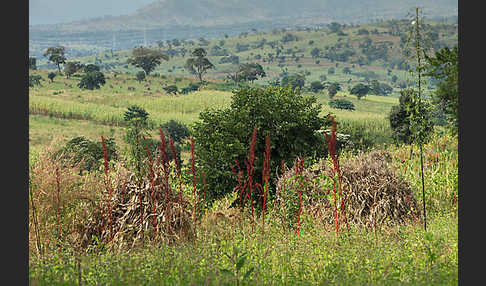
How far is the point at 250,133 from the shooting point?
483 inches

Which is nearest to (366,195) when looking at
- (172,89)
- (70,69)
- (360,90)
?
(172,89)

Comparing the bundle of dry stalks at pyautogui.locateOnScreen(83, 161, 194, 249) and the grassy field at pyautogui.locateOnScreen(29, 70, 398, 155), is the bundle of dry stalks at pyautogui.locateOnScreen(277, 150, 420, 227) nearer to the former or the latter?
the bundle of dry stalks at pyautogui.locateOnScreen(83, 161, 194, 249)

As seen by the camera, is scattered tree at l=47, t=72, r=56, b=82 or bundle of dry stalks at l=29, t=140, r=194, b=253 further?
scattered tree at l=47, t=72, r=56, b=82

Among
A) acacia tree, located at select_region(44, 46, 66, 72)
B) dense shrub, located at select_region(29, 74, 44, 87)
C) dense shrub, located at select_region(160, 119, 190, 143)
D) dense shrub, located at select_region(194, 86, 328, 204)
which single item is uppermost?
acacia tree, located at select_region(44, 46, 66, 72)

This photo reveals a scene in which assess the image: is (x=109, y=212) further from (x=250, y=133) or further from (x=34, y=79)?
(x=34, y=79)

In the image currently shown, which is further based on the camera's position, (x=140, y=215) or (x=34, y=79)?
(x=34, y=79)

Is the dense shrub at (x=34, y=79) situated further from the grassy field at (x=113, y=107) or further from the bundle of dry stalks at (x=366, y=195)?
the bundle of dry stalks at (x=366, y=195)

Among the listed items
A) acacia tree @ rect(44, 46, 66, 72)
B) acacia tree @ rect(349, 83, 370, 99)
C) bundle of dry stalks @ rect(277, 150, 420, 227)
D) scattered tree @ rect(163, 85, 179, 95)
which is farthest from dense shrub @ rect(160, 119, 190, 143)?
acacia tree @ rect(349, 83, 370, 99)

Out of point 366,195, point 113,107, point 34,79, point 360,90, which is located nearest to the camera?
point 366,195

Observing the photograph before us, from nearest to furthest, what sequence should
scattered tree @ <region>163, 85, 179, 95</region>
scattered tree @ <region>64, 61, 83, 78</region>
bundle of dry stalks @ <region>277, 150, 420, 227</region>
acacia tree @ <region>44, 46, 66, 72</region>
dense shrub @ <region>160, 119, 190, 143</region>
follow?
bundle of dry stalks @ <region>277, 150, 420, 227</region> → dense shrub @ <region>160, 119, 190, 143</region> → scattered tree @ <region>163, 85, 179, 95</region> → scattered tree @ <region>64, 61, 83, 78</region> → acacia tree @ <region>44, 46, 66, 72</region>

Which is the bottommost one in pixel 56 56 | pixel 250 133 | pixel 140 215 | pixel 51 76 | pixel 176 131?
pixel 176 131

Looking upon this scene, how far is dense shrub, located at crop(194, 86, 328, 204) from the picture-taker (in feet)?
40.0

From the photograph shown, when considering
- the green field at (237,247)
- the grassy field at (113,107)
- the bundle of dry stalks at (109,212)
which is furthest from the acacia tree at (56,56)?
the bundle of dry stalks at (109,212)

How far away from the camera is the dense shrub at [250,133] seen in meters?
12.2
